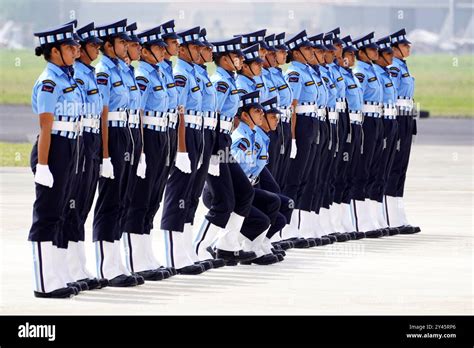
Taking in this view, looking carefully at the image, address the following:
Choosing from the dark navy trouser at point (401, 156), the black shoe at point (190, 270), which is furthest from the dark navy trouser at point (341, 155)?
the black shoe at point (190, 270)

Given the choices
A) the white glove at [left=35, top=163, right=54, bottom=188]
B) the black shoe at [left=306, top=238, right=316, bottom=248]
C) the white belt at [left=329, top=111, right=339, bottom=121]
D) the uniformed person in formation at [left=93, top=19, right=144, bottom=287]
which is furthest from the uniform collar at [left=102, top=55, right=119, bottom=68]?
the white belt at [left=329, top=111, right=339, bottom=121]

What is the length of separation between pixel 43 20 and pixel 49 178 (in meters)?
61.4

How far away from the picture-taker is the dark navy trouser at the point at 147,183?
15758 millimetres

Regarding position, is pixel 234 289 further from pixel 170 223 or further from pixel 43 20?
pixel 43 20

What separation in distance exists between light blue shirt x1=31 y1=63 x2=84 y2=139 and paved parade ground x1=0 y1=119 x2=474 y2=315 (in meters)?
1.49

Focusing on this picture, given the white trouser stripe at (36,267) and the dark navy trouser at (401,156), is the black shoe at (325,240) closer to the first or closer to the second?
the dark navy trouser at (401,156)

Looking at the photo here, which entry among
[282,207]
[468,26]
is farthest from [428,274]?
[468,26]

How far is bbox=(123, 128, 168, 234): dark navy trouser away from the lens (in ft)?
51.7

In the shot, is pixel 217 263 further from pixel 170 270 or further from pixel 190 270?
pixel 170 270

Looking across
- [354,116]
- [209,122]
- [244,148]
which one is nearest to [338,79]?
[354,116]

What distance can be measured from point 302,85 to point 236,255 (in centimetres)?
284

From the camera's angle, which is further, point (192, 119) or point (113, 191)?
point (192, 119)

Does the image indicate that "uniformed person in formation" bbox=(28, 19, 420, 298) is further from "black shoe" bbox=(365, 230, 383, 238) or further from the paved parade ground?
the paved parade ground

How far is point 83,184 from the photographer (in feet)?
48.3
